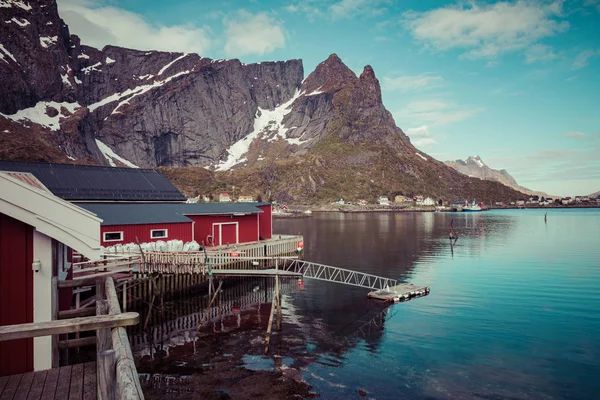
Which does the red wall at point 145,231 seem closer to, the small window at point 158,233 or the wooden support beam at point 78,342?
the small window at point 158,233

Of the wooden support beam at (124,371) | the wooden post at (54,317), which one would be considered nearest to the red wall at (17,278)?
the wooden post at (54,317)

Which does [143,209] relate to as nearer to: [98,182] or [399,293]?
[98,182]

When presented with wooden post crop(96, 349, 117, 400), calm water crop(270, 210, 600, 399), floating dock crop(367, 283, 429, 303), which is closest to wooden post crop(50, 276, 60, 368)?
wooden post crop(96, 349, 117, 400)

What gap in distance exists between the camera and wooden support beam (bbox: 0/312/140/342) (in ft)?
13.7

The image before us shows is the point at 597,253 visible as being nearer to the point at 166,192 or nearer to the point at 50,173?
the point at 166,192

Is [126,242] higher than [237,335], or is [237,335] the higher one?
[126,242]


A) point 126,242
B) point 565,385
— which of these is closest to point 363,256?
point 126,242

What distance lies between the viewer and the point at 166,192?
A: 48.7 m

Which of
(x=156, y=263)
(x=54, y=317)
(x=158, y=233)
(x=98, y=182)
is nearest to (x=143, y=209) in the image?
(x=158, y=233)

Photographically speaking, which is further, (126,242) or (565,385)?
(126,242)

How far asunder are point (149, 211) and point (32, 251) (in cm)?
3205

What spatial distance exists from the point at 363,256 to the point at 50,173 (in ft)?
141

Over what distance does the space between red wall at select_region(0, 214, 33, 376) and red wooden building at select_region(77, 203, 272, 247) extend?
23431 mm

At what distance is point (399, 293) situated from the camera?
34.7 m
